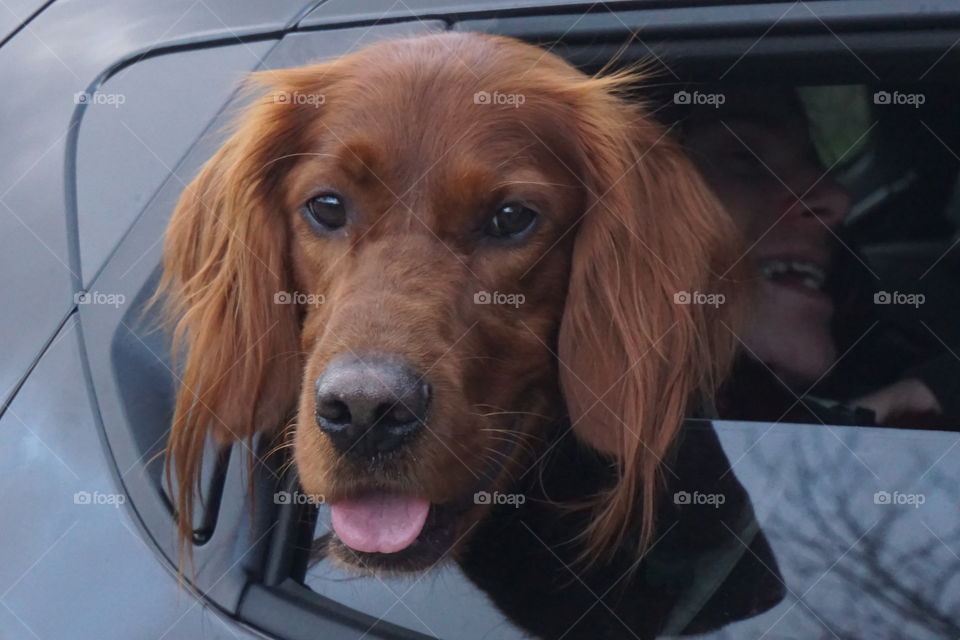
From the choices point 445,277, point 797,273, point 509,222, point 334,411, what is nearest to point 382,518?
point 334,411

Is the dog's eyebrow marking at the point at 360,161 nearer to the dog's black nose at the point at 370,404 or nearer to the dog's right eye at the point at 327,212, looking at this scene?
the dog's right eye at the point at 327,212

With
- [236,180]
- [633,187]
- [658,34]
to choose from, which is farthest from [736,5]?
[236,180]

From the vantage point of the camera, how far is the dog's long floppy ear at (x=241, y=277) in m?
2.31

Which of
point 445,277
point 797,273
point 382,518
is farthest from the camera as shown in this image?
point 797,273

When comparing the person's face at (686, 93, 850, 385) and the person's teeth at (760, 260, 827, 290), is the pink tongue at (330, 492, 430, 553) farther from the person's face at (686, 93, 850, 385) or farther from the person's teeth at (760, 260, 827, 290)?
the person's teeth at (760, 260, 827, 290)

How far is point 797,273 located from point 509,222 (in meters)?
1.04

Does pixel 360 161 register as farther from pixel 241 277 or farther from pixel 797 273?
pixel 797 273

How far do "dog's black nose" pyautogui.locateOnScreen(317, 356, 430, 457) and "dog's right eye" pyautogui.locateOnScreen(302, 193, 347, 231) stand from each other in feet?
1.66

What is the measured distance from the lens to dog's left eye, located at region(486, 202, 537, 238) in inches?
90.9

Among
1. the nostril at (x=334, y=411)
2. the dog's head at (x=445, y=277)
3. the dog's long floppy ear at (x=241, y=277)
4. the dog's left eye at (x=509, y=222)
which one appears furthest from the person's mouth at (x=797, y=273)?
the nostril at (x=334, y=411)

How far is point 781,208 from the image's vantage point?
3039mm

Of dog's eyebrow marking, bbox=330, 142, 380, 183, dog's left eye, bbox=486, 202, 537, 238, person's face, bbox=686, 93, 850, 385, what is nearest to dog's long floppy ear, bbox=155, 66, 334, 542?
dog's eyebrow marking, bbox=330, 142, 380, 183

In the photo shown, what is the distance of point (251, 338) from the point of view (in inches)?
94.1

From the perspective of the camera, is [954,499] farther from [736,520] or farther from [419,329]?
[419,329]
